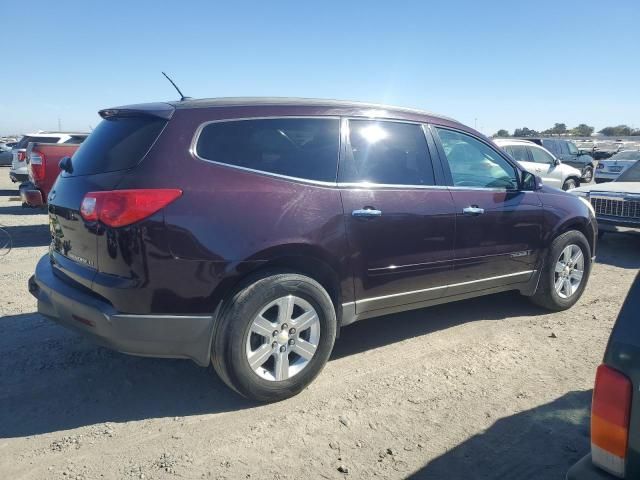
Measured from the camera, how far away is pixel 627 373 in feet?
5.56

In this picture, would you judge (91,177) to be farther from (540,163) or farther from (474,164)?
(540,163)

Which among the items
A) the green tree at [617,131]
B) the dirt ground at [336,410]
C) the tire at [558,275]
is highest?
the green tree at [617,131]

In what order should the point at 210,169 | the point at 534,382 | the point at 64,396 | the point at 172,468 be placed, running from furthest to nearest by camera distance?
the point at 534,382 → the point at 64,396 → the point at 210,169 → the point at 172,468

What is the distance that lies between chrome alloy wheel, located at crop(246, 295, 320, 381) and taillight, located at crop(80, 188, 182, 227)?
0.89 meters

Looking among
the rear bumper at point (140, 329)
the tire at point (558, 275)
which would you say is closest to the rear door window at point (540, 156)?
the tire at point (558, 275)

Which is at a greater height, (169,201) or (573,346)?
(169,201)

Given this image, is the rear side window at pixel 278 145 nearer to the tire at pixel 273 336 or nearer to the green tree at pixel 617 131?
the tire at pixel 273 336

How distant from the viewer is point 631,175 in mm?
9727

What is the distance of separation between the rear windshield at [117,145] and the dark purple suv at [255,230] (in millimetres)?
10

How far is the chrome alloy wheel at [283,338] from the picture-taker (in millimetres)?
3297

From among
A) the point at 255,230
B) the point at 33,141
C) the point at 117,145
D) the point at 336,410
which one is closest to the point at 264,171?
the point at 255,230

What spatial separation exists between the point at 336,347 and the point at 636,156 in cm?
1904

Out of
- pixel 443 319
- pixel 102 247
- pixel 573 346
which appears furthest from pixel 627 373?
pixel 443 319

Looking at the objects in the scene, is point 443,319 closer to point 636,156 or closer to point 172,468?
point 172,468
